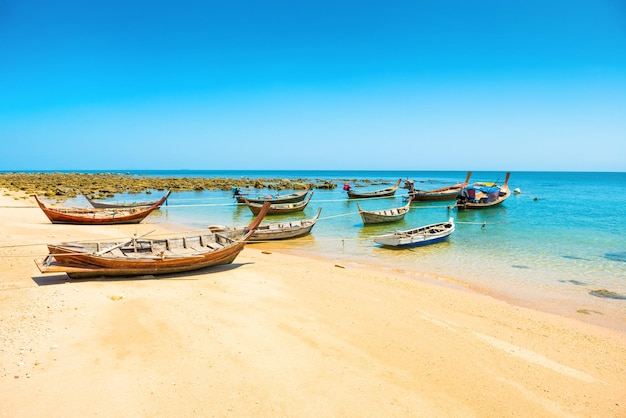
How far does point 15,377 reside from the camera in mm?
4770

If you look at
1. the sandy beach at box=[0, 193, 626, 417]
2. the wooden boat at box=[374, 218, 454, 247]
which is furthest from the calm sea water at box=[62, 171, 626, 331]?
the sandy beach at box=[0, 193, 626, 417]

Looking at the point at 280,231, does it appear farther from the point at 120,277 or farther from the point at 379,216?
the point at 120,277

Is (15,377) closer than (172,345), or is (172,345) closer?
(15,377)

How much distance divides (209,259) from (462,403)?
7935mm

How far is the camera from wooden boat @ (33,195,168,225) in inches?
758

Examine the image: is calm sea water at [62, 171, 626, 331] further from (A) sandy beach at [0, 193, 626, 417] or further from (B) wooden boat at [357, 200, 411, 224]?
(A) sandy beach at [0, 193, 626, 417]

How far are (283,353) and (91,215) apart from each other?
19071mm

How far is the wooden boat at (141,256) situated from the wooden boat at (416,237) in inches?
287

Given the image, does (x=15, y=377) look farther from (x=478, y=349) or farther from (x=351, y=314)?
(x=478, y=349)

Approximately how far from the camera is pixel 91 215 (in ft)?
67.2

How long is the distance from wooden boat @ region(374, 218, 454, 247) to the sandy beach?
6659 mm

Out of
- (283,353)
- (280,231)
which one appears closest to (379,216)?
(280,231)

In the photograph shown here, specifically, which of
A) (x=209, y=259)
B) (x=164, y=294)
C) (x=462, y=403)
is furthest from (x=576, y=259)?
(x=164, y=294)

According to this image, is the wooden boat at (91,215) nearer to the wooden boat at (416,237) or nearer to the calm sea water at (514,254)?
the calm sea water at (514,254)
